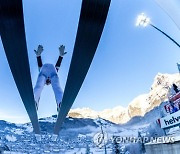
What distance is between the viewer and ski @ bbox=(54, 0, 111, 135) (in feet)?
15.4

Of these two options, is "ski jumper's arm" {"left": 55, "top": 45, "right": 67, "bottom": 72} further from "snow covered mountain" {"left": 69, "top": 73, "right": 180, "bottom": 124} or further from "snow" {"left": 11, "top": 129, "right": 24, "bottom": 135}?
"snow" {"left": 11, "top": 129, "right": 24, "bottom": 135}

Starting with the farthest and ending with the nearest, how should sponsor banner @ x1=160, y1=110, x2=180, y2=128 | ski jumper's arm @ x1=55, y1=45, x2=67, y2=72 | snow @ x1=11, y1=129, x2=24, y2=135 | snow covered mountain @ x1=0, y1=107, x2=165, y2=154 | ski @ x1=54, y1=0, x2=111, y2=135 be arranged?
1. snow @ x1=11, y1=129, x2=24, y2=135
2. snow covered mountain @ x1=0, y1=107, x2=165, y2=154
3. ski jumper's arm @ x1=55, y1=45, x2=67, y2=72
4. sponsor banner @ x1=160, y1=110, x2=180, y2=128
5. ski @ x1=54, y1=0, x2=111, y2=135

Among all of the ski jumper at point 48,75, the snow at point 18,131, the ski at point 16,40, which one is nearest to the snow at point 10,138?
the snow at point 18,131

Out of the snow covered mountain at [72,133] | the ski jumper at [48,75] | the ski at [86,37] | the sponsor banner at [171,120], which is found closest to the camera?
the ski at [86,37]

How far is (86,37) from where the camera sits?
593 centimetres

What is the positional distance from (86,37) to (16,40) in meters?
1.74

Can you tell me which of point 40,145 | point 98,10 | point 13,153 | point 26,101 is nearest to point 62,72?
point 26,101

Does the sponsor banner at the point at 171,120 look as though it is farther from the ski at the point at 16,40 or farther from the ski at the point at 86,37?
the ski at the point at 16,40

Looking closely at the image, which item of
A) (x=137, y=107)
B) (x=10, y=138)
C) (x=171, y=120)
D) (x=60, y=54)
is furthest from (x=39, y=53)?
(x=137, y=107)

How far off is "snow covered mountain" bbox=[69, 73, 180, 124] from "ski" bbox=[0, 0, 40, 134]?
9.90 metres

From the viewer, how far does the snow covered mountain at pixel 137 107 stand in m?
18.6

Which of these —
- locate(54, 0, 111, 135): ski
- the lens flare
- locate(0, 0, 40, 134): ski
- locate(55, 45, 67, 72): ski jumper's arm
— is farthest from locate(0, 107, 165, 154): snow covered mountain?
the lens flare

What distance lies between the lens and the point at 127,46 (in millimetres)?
17219

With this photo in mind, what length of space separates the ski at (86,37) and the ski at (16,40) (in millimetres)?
1257
